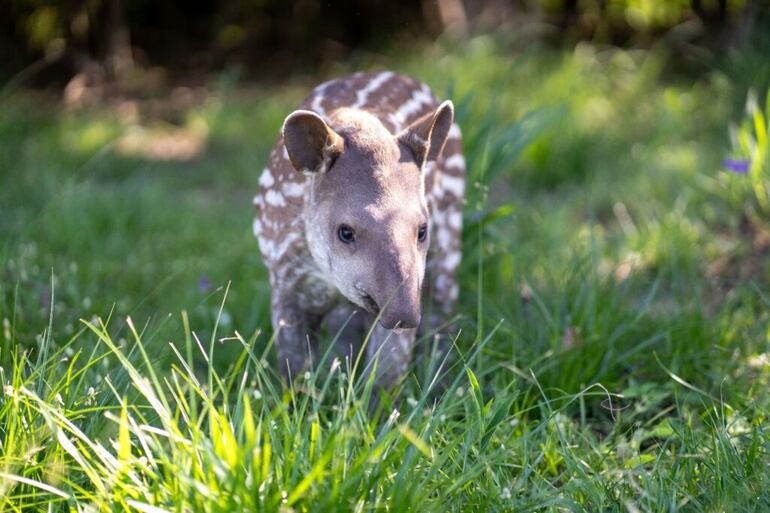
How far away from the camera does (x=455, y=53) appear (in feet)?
27.7

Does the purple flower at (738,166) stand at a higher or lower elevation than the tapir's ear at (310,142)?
lower

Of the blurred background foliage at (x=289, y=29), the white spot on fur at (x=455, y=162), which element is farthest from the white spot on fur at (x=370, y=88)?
the blurred background foliage at (x=289, y=29)

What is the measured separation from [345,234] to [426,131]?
0.54 m

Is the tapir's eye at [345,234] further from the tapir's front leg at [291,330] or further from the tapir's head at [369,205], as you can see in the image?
the tapir's front leg at [291,330]

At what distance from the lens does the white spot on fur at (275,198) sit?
3.85 meters

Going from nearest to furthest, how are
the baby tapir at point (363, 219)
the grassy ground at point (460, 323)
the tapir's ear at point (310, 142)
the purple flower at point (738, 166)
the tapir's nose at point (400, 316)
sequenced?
the grassy ground at point (460, 323)
the tapir's nose at point (400, 316)
the baby tapir at point (363, 219)
the tapir's ear at point (310, 142)
the purple flower at point (738, 166)

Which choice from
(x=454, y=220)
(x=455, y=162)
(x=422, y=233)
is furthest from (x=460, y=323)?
(x=422, y=233)

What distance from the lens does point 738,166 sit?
5.08 meters

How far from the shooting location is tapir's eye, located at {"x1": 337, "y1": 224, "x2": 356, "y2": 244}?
331 cm

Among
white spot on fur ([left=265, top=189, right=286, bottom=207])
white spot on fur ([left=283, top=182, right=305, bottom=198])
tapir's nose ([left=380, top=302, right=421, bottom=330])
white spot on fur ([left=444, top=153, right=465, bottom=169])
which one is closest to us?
tapir's nose ([left=380, top=302, right=421, bottom=330])

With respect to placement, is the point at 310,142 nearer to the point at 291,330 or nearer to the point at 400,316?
the point at 400,316

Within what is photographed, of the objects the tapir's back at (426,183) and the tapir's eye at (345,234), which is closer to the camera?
the tapir's eye at (345,234)

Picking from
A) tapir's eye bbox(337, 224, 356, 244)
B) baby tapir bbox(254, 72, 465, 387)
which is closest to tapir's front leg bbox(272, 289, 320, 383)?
baby tapir bbox(254, 72, 465, 387)

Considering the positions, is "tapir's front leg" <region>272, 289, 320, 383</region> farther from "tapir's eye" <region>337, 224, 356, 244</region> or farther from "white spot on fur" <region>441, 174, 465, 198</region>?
"white spot on fur" <region>441, 174, 465, 198</region>
